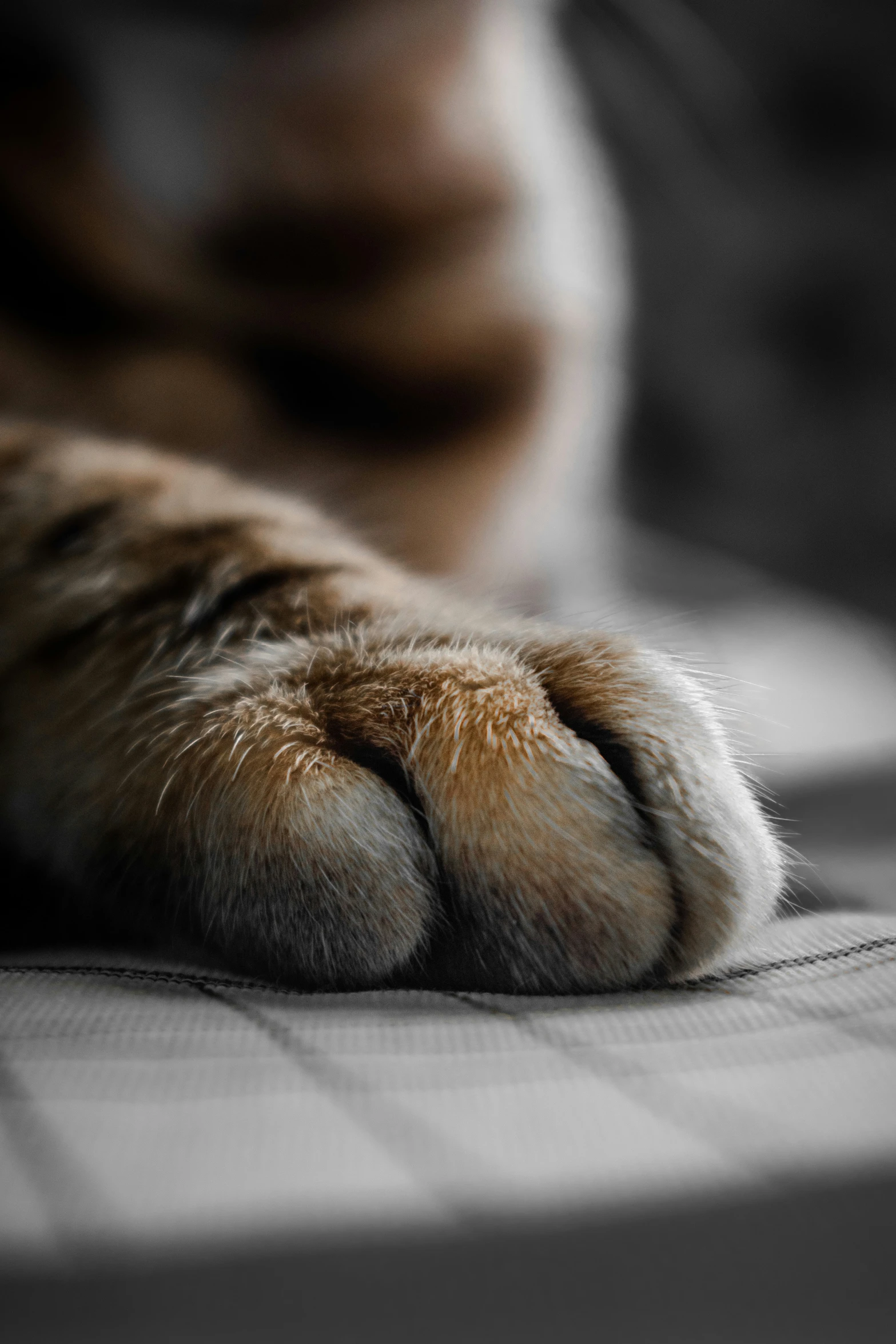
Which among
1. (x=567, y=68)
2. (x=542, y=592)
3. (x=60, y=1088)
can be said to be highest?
(x=567, y=68)

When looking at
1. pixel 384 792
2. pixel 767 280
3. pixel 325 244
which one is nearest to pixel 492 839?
pixel 384 792

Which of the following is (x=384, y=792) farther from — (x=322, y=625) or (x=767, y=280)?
(x=767, y=280)

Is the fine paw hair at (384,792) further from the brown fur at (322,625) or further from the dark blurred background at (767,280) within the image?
the dark blurred background at (767,280)

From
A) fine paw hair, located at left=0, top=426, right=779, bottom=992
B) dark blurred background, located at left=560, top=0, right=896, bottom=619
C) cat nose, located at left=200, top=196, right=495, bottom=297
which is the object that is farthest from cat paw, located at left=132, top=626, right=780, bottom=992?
dark blurred background, located at left=560, top=0, right=896, bottom=619

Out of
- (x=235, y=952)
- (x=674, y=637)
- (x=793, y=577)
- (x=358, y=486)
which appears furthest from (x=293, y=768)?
(x=793, y=577)

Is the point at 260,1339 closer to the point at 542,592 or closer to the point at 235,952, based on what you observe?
the point at 235,952

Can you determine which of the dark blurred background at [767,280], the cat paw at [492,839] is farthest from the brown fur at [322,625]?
the dark blurred background at [767,280]

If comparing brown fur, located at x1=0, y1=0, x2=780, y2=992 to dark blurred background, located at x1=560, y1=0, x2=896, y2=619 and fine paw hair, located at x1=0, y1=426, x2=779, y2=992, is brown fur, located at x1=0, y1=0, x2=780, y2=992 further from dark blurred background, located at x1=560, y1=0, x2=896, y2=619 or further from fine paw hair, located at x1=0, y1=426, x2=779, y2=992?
dark blurred background, located at x1=560, y1=0, x2=896, y2=619
